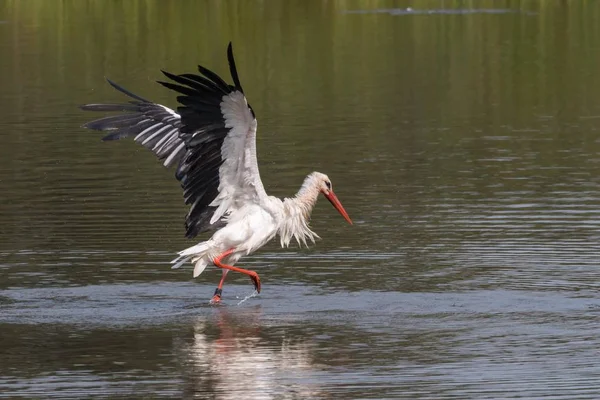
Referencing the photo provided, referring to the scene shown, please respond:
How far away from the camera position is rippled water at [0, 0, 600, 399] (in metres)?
10.2

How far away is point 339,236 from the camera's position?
49.9 ft

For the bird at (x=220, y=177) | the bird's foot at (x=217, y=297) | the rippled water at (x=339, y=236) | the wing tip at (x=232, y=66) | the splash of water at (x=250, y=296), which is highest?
the wing tip at (x=232, y=66)

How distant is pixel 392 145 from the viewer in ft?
69.9

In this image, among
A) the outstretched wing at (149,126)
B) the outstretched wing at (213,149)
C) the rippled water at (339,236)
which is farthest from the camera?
the outstretched wing at (149,126)

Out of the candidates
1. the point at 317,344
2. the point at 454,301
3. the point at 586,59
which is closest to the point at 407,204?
the point at 454,301

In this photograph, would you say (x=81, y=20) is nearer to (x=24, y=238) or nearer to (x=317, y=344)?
(x=24, y=238)

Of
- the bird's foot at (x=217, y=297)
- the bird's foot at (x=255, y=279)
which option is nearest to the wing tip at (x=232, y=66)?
the bird's foot at (x=255, y=279)

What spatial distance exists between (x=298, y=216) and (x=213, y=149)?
1389 mm

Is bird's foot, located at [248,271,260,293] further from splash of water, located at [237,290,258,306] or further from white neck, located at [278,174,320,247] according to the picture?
white neck, located at [278,174,320,247]

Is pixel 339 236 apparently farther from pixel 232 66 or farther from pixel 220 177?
pixel 232 66

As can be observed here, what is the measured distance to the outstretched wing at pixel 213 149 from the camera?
11.9 meters

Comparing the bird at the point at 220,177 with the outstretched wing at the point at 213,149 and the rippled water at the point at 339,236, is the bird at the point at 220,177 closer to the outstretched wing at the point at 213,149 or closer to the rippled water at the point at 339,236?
the outstretched wing at the point at 213,149

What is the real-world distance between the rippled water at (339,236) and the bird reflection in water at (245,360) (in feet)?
0.10

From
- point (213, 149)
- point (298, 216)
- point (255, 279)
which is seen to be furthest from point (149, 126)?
point (255, 279)
